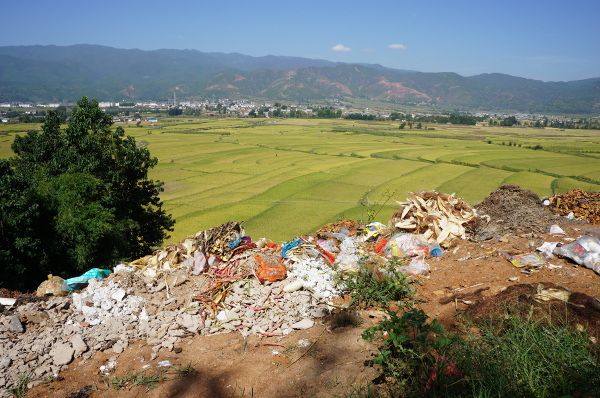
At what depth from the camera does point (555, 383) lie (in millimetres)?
3469

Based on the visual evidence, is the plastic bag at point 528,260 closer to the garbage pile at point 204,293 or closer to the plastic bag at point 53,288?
the garbage pile at point 204,293

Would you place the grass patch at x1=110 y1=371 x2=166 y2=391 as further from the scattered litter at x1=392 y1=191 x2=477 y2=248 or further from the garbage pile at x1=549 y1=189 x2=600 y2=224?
the garbage pile at x1=549 y1=189 x2=600 y2=224

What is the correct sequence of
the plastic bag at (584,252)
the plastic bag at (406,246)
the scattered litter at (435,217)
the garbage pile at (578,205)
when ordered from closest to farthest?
the plastic bag at (584,252), the plastic bag at (406,246), the scattered litter at (435,217), the garbage pile at (578,205)

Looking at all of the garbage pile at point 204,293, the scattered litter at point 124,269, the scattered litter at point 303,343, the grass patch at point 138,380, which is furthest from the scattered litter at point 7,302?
the scattered litter at point 303,343

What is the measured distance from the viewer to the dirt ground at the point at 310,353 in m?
4.62

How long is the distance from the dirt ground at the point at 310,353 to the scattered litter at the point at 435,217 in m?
1.69

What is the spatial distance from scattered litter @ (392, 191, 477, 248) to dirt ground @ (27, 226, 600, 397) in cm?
169

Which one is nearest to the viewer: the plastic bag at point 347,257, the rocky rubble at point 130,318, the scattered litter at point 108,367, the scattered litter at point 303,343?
the scattered litter at point 108,367

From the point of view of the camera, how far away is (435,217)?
8773 mm

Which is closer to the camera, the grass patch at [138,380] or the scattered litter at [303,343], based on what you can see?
the grass patch at [138,380]

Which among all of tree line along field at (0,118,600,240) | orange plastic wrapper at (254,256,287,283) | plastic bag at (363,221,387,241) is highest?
plastic bag at (363,221,387,241)

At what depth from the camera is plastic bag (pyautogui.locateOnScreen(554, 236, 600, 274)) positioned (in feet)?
21.0

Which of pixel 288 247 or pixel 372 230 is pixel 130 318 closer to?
pixel 288 247

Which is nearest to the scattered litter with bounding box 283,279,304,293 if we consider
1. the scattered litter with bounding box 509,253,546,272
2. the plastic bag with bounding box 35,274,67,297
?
the scattered litter with bounding box 509,253,546,272
